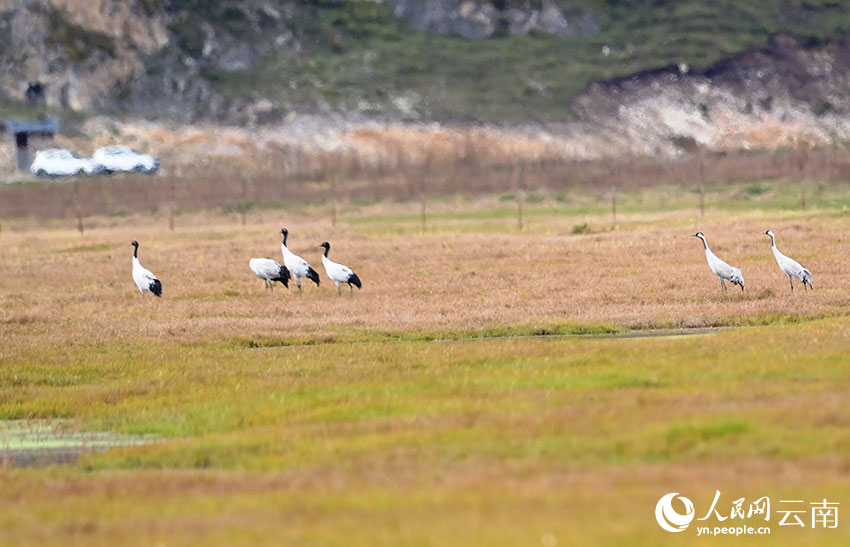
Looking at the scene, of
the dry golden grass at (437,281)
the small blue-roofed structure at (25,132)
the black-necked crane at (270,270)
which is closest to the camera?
the dry golden grass at (437,281)

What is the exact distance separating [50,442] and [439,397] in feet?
14.7

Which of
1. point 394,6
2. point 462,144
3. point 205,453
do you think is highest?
point 394,6

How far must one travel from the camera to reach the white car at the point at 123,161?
259ft

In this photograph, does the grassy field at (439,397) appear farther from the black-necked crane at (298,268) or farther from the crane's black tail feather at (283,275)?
the black-necked crane at (298,268)

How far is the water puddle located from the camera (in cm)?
1445

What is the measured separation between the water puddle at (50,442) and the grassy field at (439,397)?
0.93ft

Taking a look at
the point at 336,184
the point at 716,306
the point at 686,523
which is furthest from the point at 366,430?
the point at 336,184

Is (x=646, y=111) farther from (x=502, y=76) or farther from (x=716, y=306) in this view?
(x=716, y=306)

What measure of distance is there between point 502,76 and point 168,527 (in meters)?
93.6

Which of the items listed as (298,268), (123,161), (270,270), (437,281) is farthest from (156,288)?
(123,161)

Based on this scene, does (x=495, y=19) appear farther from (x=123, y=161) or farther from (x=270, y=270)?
(x=270, y=270)

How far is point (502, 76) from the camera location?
102000 millimetres

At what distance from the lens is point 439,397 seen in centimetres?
1595

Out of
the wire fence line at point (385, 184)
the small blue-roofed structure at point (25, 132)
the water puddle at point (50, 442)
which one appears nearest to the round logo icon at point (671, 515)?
the water puddle at point (50, 442)
